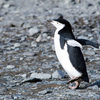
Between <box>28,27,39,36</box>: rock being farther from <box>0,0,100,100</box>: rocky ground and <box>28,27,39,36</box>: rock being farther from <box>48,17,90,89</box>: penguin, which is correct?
<box>48,17,90,89</box>: penguin

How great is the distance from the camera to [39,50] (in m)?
5.88

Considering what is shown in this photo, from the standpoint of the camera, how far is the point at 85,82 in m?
4.08

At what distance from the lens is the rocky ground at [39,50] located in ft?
12.3

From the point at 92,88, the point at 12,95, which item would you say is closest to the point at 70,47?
the point at 92,88

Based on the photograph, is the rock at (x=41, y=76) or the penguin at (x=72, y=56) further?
the rock at (x=41, y=76)

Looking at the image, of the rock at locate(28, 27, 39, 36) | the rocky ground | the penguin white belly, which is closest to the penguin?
the penguin white belly

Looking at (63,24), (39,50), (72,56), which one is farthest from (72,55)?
(39,50)

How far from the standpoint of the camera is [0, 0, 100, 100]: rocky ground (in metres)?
3.74

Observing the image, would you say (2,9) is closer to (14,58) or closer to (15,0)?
(15,0)

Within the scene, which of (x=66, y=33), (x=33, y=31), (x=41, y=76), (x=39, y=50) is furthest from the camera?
(x=33, y=31)

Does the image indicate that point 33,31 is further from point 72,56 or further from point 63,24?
point 72,56

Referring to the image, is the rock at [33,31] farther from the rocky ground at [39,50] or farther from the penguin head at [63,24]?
the penguin head at [63,24]

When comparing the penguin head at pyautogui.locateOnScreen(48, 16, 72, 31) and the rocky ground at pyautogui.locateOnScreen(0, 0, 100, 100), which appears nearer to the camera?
the rocky ground at pyautogui.locateOnScreen(0, 0, 100, 100)

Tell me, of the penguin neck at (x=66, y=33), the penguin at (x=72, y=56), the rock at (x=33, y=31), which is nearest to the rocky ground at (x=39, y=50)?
the rock at (x=33, y=31)
